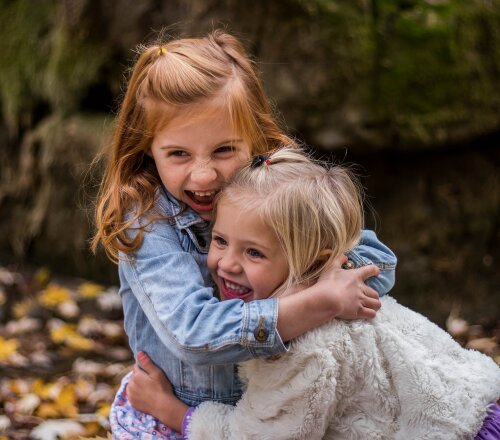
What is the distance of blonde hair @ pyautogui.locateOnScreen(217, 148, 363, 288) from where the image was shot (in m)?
2.29

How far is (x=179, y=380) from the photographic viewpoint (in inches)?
102

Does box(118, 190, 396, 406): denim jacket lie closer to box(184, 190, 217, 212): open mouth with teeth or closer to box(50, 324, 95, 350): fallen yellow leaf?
box(184, 190, 217, 212): open mouth with teeth

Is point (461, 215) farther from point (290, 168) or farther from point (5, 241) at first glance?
point (5, 241)

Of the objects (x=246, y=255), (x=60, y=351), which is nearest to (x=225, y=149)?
(x=246, y=255)

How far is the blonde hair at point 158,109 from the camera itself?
8.05 ft

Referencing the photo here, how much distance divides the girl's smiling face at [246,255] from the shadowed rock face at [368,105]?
7.67ft

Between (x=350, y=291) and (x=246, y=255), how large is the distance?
322 millimetres

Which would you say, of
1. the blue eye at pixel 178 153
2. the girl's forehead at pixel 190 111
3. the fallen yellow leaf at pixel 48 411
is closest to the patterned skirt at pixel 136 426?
the blue eye at pixel 178 153

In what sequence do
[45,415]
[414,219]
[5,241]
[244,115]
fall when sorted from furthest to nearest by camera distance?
[5,241], [414,219], [45,415], [244,115]

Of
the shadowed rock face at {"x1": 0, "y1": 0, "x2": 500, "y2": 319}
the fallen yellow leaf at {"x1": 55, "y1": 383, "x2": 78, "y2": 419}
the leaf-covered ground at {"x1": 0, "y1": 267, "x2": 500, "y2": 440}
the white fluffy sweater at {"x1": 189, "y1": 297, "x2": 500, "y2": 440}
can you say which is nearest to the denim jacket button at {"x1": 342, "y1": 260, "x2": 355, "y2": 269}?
the white fluffy sweater at {"x1": 189, "y1": 297, "x2": 500, "y2": 440}

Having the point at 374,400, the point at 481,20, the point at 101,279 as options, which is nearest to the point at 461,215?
the point at 481,20

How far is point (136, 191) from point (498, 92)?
287 cm

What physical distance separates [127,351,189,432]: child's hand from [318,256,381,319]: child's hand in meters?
0.63

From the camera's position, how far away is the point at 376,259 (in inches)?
105
